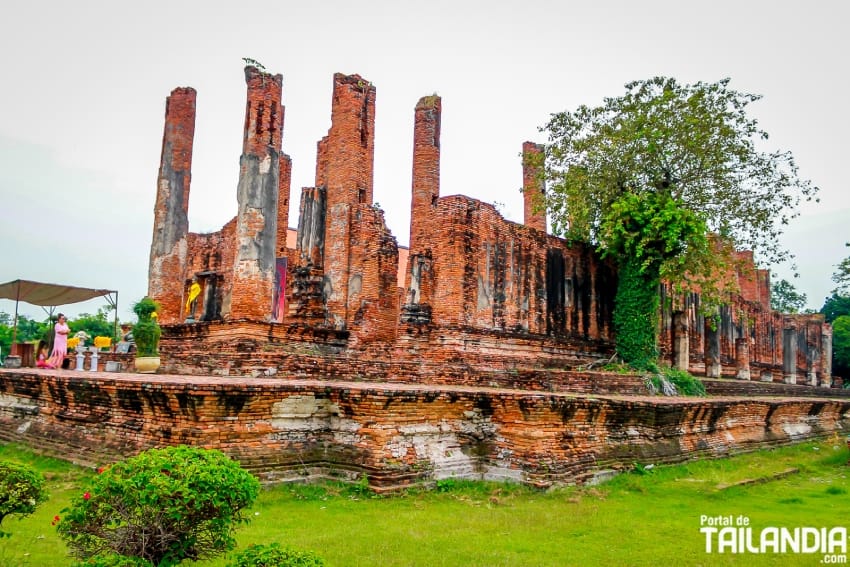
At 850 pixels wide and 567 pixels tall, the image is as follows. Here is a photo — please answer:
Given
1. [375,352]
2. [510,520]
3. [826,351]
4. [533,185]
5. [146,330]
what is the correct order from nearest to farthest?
1. [510,520]
2. [146,330]
3. [375,352]
4. [533,185]
5. [826,351]

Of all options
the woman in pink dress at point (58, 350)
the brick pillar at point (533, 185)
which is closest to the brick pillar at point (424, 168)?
the brick pillar at point (533, 185)

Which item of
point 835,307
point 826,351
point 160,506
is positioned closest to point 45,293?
point 160,506

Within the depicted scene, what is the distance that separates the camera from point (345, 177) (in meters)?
18.2

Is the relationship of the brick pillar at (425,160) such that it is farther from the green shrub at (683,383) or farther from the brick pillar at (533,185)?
the green shrub at (683,383)

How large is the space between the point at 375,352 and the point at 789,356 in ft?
76.5

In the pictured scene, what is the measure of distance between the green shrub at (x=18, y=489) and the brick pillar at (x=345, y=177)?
12783mm

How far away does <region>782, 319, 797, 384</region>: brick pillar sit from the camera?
1220 inches

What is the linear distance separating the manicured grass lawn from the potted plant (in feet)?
10.8

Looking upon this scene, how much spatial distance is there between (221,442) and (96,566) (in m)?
3.43

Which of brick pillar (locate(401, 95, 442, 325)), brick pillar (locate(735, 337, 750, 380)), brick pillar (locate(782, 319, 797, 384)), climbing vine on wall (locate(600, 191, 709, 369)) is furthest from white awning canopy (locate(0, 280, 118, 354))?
brick pillar (locate(782, 319, 797, 384))

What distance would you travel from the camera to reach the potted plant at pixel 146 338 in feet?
41.4

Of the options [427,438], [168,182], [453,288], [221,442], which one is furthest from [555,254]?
[221,442]

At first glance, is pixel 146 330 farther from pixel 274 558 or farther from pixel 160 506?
pixel 274 558

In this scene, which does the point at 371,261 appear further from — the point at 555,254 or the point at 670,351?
the point at 670,351
